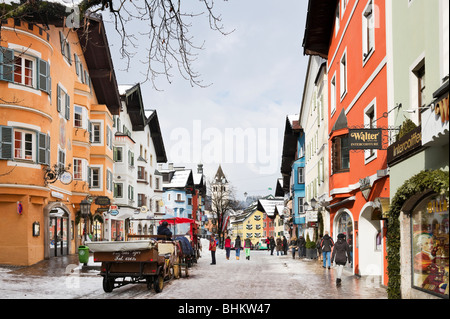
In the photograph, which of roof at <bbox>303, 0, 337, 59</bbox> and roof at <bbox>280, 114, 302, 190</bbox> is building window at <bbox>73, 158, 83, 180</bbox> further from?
roof at <bbox>280, 114, 302, 190</bbox>

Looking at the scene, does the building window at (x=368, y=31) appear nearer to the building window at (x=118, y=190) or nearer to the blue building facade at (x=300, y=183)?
the building window at (x=118, y=190)

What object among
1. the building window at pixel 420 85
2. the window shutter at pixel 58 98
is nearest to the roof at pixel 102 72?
the window shutter at pixel 58 98

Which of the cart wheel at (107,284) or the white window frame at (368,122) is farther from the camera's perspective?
the white window frame at (368,122)

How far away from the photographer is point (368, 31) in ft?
63.3

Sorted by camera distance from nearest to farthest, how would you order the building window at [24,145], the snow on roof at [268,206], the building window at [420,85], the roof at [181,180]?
1. the building window at [420,85]
2. the building window at [24,145]
3. the roof at [181,180]
4. the snow on roof at [268,206]

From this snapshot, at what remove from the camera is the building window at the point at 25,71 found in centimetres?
2441

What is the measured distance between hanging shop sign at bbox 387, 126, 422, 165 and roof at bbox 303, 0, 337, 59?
47.8ft

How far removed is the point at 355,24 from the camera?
68.5 ft

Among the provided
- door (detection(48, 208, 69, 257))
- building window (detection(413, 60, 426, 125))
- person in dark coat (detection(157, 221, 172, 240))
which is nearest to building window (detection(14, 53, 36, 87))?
door (detection(48, 208, 69, 257))

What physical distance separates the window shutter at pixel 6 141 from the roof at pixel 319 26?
14285mm

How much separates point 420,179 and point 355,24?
→ 11.6 meters

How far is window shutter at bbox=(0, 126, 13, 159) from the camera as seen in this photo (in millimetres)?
23281

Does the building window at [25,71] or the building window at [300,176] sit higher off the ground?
the building window at [25,71]
